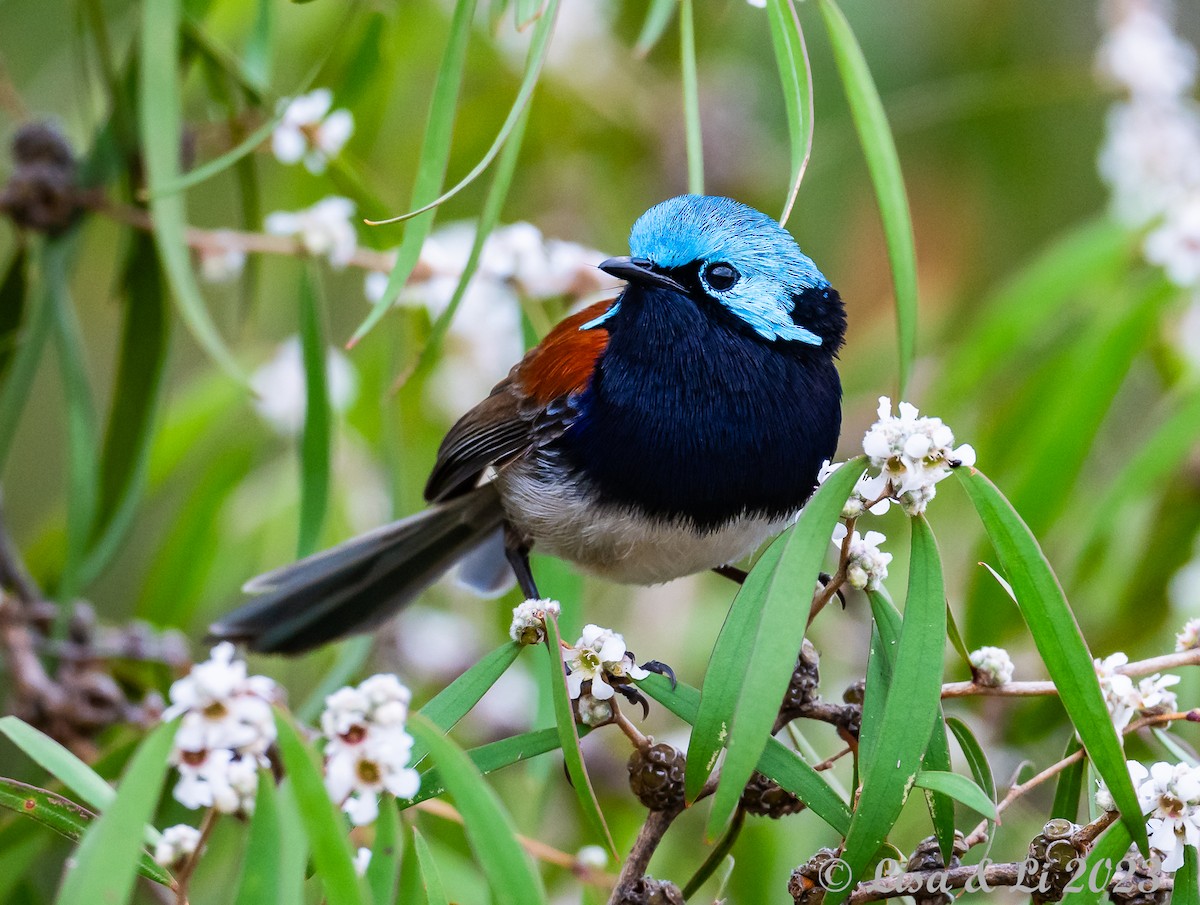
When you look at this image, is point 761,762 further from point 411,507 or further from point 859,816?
point 411,507

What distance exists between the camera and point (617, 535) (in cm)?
222

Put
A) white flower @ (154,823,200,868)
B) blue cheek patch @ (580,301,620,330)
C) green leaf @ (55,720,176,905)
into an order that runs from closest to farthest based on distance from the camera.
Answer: green leaf @ (55,720,176,905) → white flower @ (154,823,200,868) → blue cheek patch @ (580,301,620,330)

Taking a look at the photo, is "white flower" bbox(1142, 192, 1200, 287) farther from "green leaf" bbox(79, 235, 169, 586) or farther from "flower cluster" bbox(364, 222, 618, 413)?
"green leaf" bbox(79, 235, 169, 586)

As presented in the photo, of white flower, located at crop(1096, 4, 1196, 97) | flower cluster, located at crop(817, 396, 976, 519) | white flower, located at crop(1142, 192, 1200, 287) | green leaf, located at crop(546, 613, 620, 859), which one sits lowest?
green leaf, located at crop(546, 613, 620, 859)

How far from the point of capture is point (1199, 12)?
18.8 ft

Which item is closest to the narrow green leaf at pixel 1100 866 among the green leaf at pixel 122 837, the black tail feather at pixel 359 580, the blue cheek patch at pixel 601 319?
the green leaf at pixel 122 837

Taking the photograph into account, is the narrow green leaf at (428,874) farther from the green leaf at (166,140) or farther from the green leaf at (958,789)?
the green leaf at (166,140)

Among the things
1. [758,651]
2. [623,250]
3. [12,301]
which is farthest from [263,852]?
[623,250]

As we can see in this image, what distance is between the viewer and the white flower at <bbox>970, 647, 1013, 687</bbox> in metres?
1.51

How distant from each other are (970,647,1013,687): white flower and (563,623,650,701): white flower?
0.38 m

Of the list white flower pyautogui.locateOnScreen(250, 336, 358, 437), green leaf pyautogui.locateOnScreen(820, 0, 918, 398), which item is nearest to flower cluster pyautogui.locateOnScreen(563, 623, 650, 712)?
green leaf pyautogui.locateOnScreen(820, 0, 918, 398)

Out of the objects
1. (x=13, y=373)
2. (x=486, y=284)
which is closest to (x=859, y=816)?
(x=13, y=373)

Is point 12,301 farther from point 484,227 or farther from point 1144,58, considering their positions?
point 1144,58

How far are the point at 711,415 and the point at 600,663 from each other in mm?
663
